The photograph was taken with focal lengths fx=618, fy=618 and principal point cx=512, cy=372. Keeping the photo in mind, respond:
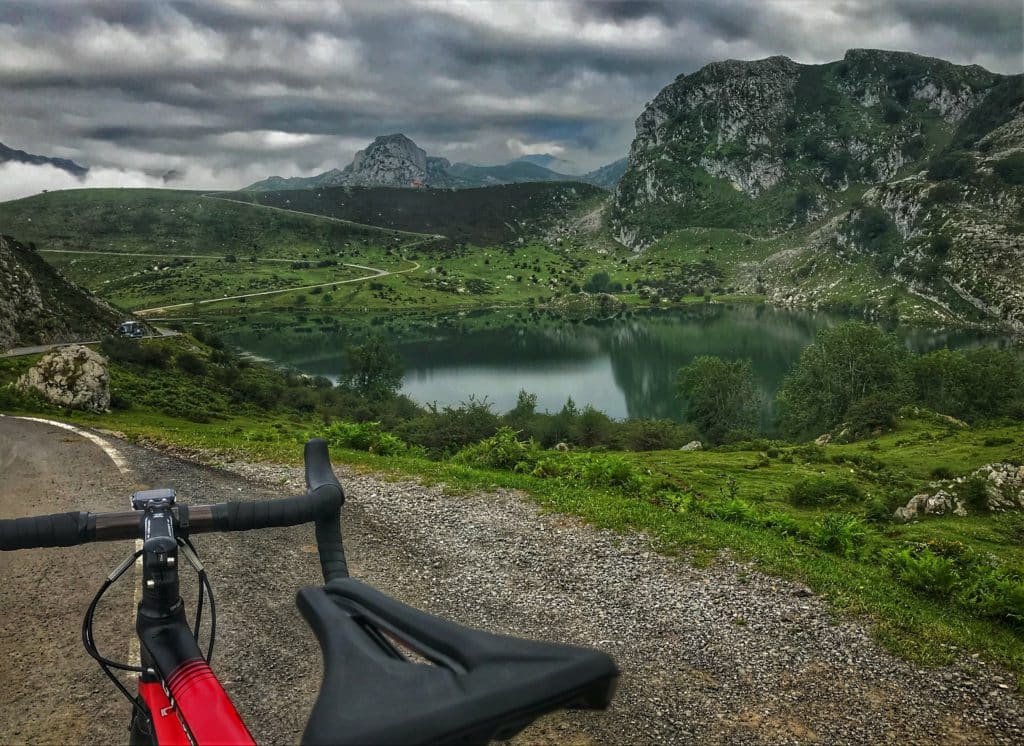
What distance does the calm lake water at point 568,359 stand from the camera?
392 feet

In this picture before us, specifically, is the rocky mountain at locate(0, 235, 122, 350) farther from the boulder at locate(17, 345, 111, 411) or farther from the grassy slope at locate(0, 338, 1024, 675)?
the boulder at locate(17, 345, 111, 411)

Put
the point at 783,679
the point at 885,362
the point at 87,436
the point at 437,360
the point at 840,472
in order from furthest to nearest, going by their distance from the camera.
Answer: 1. the point at 437,360
2. the point at 885,362
3. the point at 840,472
4. the point at 87,436
5. the point at 783,679

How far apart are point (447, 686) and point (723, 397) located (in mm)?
91404

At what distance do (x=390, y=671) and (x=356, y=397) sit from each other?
314ft

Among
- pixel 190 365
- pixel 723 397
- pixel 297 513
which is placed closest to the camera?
pixel 297 513

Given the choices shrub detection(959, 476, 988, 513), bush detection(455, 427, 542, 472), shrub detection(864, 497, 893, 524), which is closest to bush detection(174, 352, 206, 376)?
bush detection(455, 427, 542, 472)

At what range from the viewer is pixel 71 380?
41219 mm

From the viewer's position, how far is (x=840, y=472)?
4641 centimetres

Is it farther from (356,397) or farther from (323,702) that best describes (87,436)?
(356,397)

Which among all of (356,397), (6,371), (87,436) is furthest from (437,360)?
(87,436)

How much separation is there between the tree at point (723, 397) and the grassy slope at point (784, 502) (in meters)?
29.7

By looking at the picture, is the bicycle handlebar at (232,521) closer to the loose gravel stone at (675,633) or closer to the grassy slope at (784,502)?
the loose gravel stone at (675,633)

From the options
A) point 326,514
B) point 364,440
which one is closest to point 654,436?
point 364,440

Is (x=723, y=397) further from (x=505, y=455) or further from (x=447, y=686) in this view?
(x=447, y=686)
